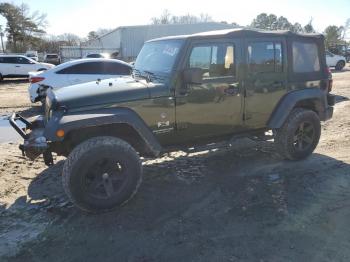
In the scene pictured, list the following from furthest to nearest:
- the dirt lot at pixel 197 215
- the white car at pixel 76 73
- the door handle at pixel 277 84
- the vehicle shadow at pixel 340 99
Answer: the vehicle shadow at pixel 340 99 < the white car at pixel 76 73 < the door handle at pixel 277 84 < the dirt lot at pixel 197 215

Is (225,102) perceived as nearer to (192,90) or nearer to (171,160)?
(192,90)

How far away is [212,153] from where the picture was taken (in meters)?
6.43

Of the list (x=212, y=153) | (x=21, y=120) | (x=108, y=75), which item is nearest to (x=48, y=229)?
(x=21, y=120)

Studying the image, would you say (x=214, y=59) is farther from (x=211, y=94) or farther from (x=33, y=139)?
(x=33, y=139)

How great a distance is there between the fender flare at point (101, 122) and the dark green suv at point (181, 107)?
0.01 m

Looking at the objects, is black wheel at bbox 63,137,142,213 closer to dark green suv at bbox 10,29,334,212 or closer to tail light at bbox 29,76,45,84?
dark green suv at bbox 10,29,334,212

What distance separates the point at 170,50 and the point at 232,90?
3.31 ft

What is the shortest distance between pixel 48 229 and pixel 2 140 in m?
4.18

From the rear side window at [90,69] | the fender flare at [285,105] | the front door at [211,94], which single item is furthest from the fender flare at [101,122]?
the rear side window at [90,69]

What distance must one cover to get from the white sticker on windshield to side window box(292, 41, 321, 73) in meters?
2.02

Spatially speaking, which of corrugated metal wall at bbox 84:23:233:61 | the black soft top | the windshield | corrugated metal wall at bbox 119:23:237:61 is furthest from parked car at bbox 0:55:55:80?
the black soft top

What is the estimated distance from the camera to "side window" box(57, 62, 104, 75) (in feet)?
36.9

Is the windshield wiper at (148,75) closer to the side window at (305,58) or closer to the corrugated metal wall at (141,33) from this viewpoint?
the side window at (305,58)

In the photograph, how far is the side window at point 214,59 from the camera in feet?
15.7
